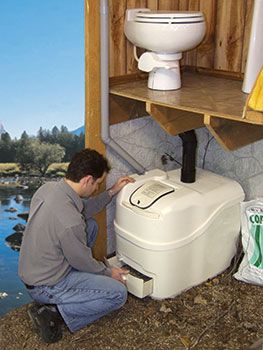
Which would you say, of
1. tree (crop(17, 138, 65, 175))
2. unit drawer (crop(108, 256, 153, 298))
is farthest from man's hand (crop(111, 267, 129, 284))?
tree (crop(17, 138, 65, 175))

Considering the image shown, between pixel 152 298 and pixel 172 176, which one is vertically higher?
pixel 172 176

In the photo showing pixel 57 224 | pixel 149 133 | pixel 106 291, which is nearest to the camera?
pixel 57 224

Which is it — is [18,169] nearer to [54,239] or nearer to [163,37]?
[54,239]

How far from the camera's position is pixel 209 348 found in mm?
1994

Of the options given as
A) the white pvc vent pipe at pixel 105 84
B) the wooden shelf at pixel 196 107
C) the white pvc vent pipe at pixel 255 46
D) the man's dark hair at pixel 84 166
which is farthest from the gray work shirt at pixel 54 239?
the white pvc vent pipe at pixel 255 46

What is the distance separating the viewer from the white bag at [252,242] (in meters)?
2.37

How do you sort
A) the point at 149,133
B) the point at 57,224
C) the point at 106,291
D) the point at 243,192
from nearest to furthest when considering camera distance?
the point at 57,224, the point at 106,291, the point at 243,192, the point at 149,133

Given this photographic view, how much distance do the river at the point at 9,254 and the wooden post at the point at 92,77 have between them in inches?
16.5

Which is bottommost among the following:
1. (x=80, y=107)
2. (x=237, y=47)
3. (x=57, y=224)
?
(x=57, y=224)

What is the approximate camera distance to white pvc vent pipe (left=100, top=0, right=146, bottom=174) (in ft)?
7.00

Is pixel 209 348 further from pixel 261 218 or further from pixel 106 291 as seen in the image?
pixel 261 218

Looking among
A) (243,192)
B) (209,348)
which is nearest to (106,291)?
(209,348)

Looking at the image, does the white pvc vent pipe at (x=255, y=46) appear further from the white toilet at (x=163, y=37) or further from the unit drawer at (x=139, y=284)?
the unit drawer at (x=139, y=284)

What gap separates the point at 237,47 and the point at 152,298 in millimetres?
1355
